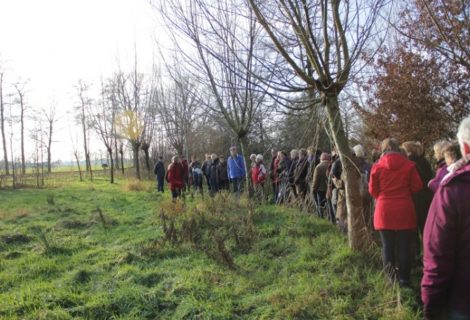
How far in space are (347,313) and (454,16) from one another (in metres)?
8.18

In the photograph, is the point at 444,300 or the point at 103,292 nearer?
the point at 444,300

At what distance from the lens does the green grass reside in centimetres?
426

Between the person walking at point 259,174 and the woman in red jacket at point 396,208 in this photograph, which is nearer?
the woman in red jacket at point 396,208

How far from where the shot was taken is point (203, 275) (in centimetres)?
528

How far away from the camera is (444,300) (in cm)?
212

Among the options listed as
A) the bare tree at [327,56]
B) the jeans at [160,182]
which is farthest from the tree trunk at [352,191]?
the jeans at [160,182]

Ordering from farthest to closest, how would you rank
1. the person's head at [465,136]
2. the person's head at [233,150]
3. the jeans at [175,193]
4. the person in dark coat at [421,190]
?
the jeans at [175,193]
the person's head at [233,150]
the person in dark coat at [421,190]
the person's head at [465,136]

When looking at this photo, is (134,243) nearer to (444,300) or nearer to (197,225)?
(197,225)

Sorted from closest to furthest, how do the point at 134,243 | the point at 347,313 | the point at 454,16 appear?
the point at 347,313 → the point at 134,243 → the point at 454,16

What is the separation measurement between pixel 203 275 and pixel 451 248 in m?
3.76

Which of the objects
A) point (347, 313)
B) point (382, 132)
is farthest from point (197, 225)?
point (382, 132)

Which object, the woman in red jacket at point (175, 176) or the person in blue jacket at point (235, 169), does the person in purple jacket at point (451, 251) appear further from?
the woman in red jacket at point (175, 176)

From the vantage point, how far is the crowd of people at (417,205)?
6.78ft

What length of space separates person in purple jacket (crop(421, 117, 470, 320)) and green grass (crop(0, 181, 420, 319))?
72.9 inches
